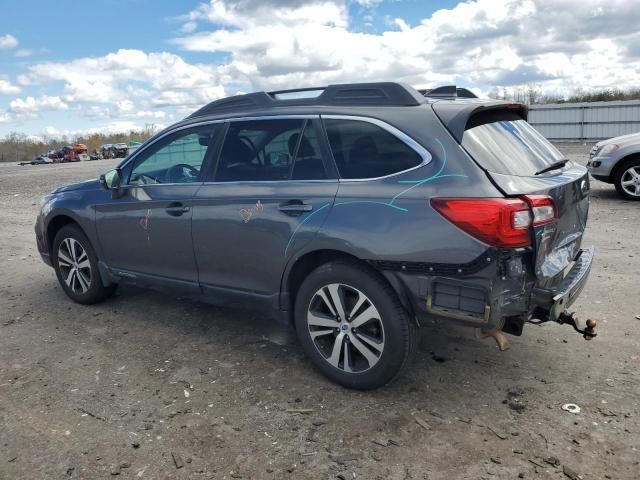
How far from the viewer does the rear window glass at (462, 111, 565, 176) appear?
318cm

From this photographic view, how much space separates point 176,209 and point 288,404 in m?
1.77

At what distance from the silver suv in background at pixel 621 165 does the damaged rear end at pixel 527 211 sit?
7.14 metres

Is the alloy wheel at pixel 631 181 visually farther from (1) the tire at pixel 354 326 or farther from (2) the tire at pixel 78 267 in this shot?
(2) the tire at pixel 78 267

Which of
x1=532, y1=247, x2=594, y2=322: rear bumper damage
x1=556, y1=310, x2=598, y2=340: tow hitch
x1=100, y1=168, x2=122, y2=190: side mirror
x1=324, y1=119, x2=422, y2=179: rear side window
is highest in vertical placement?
x1=324, y1=119, x2=422, y2=179: rear side window

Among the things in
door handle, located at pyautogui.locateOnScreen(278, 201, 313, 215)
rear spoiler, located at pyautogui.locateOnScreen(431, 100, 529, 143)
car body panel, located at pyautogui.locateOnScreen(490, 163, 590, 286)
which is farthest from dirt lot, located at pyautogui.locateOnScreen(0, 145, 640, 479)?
rear spoiler, located at pyautogui.locateOnScreen(431, 100, 529, 143)

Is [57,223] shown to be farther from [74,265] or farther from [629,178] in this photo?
[629,178]

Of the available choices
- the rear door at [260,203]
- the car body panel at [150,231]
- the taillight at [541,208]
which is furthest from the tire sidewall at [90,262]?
the taillight at [541,208]

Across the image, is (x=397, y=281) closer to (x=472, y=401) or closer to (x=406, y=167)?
(x=406, y=167)

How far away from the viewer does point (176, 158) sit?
4516 millimetres

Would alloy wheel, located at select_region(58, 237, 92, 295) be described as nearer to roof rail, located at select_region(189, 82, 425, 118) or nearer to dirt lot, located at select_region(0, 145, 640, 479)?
dirt lot, located at select_region(0, 145, 640, 479)

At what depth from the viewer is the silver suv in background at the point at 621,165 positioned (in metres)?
9.85

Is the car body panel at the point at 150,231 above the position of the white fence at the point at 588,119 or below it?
below

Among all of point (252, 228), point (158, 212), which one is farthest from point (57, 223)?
point (252, 228)

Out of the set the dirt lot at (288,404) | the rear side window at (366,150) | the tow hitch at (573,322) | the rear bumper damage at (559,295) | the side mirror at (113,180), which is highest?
the rear side window at (366,150)
